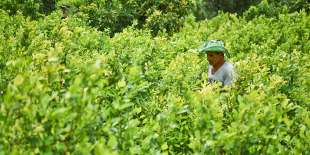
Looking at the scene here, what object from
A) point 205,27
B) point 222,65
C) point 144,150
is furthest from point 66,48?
point 205,27

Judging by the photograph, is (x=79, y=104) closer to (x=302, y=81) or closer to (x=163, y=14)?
(x=302, y=81)

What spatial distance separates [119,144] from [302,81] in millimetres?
4364

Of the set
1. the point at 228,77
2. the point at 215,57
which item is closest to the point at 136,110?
the point at 228,77

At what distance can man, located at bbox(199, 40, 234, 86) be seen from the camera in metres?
6.74

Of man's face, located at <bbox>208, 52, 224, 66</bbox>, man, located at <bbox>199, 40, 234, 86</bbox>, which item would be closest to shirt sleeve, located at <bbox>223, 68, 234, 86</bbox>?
man, located at <bbox>199, 40, 234, 86</bbox>

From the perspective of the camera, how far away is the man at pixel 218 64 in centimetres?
674

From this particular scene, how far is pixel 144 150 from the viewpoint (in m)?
4.04

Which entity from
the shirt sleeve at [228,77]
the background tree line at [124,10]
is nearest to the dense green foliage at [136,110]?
the shirt sleeve at [228,77]

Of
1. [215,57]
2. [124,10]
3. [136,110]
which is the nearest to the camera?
[136,110]

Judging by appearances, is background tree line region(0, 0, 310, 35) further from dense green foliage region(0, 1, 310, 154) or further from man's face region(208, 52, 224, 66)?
dense green foliage region(0, 1, 310, 154)

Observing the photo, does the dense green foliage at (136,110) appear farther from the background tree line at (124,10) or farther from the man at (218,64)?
the background tree line at (124,10)

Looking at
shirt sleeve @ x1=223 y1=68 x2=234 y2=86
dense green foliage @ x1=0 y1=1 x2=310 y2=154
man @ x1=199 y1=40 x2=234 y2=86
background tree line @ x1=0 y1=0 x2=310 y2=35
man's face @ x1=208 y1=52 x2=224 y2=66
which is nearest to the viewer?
dense green foliage @ x1=0 y1=1 x2=310 y2=154

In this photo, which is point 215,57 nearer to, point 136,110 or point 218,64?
point 218,64

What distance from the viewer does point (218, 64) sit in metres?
6.96
